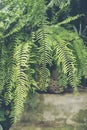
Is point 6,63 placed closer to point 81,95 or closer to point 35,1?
point 35,1

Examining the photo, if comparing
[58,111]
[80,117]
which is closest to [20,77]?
[58,111]

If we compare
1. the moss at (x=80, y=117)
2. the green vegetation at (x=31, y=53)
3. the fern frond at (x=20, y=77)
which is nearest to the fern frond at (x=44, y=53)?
the green vegetation at (x=31, y=53)

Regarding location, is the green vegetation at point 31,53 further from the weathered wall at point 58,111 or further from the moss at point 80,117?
the moss at point 80,117

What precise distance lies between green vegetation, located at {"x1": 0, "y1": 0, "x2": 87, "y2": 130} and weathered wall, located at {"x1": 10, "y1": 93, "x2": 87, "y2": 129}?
0.21 metres

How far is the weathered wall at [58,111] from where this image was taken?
3.07m

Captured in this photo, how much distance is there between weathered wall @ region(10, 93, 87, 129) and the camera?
10.1 ft

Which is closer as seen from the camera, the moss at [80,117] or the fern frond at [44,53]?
the fern frond at [44,53]

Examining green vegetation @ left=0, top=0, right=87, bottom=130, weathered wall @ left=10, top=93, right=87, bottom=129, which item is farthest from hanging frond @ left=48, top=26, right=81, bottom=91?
weathered wall @ left=10, top=93, right=87, bottom=129

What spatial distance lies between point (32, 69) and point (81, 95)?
646 millimetres

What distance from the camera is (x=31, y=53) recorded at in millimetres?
2809

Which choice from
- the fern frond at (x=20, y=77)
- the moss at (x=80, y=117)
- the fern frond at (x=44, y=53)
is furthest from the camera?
the moss at (x=80, y=117)

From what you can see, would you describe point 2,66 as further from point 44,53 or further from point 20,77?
point 44,53

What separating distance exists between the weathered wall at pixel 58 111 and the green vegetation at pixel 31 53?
211mm

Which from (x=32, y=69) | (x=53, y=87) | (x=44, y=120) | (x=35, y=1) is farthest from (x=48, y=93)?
(x=35, y=1)
